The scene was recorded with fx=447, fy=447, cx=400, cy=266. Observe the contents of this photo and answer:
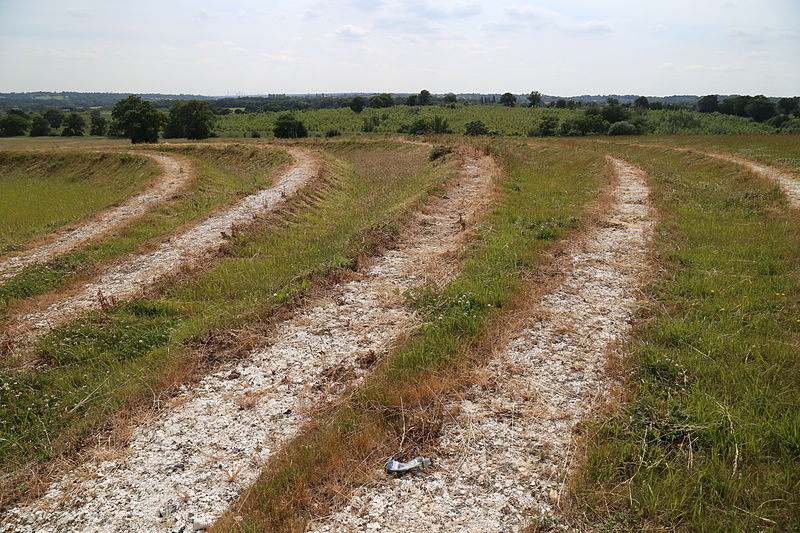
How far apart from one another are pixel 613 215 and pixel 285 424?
38.6 ft

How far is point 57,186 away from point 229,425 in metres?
31.5

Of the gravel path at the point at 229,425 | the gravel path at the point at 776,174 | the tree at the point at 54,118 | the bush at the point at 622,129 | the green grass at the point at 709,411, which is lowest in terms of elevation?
the gravel path at the point at 229,425

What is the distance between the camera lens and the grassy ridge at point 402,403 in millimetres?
3939

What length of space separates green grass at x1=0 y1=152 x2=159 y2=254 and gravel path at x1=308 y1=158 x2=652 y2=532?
1514 centimetres

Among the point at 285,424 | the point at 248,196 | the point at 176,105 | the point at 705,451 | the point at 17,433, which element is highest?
the point at 176,105

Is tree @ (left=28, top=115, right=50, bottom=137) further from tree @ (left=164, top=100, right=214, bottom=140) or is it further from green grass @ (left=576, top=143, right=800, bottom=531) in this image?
green grass @ (left=576, top=143, right=800, bottom=531)

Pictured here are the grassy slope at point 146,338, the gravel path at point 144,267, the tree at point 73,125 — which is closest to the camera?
the grassy slope at point 146,338

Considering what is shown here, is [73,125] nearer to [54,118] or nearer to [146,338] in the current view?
[54,118]

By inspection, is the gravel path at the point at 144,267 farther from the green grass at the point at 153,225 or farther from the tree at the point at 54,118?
the tree at the point at 54,118

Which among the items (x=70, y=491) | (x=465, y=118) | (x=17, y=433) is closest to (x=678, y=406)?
(x=70, y=491)

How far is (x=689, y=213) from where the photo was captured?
13.1m

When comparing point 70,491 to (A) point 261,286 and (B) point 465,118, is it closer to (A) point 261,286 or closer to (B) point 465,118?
(A) point 261,286

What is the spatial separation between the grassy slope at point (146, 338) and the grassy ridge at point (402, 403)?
2.54 metres

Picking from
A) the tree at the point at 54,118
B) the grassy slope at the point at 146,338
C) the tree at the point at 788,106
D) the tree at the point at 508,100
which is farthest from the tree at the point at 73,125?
the tree at the point at 788,106
